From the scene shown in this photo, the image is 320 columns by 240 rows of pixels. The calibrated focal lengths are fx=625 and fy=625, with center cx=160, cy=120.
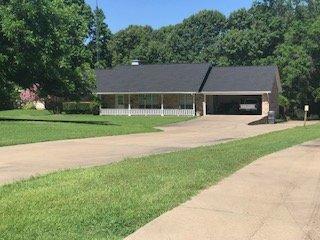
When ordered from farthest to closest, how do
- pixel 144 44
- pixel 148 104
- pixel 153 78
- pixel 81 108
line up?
pixel 144 44, pixel 153 78, pixel 148 104, pixel 81 108

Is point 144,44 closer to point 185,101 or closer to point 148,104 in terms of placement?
point 148,104

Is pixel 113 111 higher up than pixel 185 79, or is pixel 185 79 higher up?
pixel 185 79

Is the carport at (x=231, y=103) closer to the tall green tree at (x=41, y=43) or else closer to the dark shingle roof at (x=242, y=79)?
the dark shingle roof at (x=242, y=79)

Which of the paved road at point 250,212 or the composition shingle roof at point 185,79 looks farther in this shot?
the composition shingle roof at point 185,79

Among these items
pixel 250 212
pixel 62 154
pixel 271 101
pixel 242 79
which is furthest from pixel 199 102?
pixel 250 212

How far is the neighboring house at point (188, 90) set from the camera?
178ft

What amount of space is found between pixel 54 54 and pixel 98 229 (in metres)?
30.2

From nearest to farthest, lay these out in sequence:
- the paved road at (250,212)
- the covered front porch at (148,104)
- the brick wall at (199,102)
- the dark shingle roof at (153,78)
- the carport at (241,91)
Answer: the paved road at (250,212) → the carport at (241,91) → the brick wall at (199,102) → the covered front porch at (148,104) → the dark shingle roof at (153,78)

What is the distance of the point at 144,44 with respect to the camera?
94.6m

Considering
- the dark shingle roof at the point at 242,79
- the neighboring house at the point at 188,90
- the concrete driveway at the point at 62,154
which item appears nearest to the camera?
the concrete driveway at the point at 62,154

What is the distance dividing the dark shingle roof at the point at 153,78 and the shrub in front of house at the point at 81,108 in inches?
62.6

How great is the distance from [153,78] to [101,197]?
5004cm

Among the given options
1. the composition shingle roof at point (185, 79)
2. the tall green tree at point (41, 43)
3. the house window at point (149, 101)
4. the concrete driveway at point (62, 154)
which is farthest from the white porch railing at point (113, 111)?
the concrete driveway at point (62, 154)

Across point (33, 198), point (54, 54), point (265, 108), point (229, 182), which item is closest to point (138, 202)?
point (33, 198)
